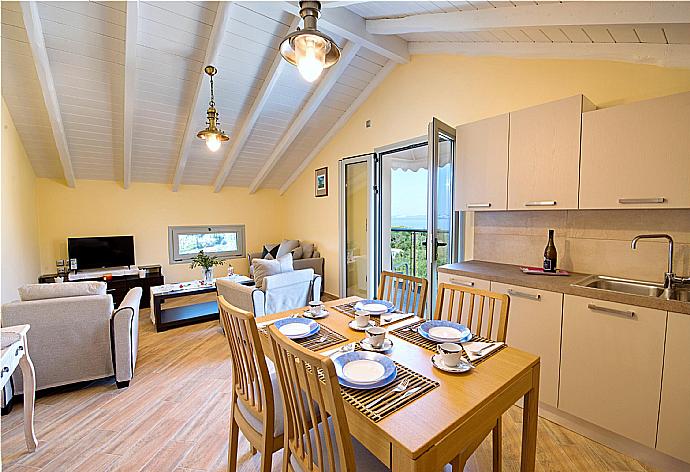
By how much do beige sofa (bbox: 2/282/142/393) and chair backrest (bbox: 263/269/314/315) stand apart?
3.90 feet

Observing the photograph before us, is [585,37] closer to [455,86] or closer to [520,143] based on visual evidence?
[520,143]

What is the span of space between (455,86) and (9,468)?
13.8ft

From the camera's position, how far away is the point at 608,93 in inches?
84.0

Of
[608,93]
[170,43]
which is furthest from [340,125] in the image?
[608,93]

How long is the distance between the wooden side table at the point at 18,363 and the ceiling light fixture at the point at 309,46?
6.63 ft

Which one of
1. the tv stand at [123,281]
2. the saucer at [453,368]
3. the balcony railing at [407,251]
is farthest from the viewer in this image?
the tv stand at [123,281]

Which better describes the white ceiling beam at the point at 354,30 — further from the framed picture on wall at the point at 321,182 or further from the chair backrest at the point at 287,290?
the chair backrest at the point at 287,290

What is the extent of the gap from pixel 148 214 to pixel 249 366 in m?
5.07

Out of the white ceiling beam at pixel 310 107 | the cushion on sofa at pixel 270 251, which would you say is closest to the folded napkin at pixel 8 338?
the white ceiling beam at pixel 310 107

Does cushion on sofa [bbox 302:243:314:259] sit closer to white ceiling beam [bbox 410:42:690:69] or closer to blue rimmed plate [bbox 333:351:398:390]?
white ceiling beam [bbox 410:42:690:69]

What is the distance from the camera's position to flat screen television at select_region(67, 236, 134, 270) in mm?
4695

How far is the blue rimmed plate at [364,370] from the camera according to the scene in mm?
1104

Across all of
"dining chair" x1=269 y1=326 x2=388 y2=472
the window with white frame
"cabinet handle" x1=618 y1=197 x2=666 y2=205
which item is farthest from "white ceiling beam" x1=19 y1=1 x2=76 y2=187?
"cabinet handle" x1=618 y1=197 x2=666 y2=205

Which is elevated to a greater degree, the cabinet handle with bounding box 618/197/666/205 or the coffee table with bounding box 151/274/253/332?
the cabinet handle with bounding box 618/197/666/205
